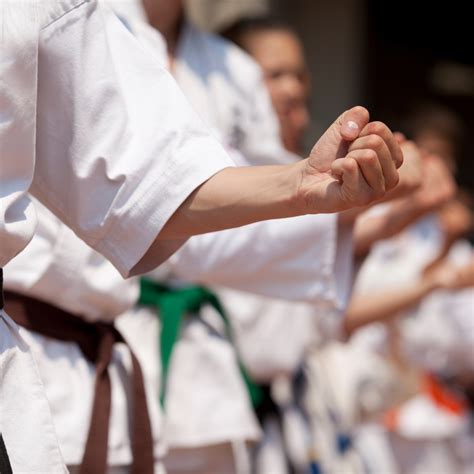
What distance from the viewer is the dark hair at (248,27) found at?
135 inches

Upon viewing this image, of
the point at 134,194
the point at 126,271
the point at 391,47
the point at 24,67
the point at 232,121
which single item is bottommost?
the point at 391,47

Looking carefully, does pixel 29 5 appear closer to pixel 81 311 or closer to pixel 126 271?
pixel 126 271

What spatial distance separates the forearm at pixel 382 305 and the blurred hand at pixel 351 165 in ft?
6.12

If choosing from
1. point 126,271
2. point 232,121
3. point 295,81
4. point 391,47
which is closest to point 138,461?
point 126,271

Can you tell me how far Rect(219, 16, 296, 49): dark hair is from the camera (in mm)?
3436

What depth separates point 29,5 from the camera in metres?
1.49

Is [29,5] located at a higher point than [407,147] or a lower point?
higher

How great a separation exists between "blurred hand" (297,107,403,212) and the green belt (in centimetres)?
110

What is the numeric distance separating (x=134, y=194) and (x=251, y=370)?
1.57 metres

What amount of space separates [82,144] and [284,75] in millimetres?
1812

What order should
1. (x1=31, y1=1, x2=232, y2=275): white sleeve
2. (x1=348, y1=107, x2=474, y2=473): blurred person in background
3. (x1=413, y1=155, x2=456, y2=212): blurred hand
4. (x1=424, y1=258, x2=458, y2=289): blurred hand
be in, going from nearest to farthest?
(x1=31, y1=1, x2=232, y2=275): white sleeve, (x1=413, y1=155, x2=456, y2=212): blurred hand, (x1=424, y1=258, x2=458, y2=289): blurred hand, (x1=348, y1=107, x2=474, y2=473): blurred person in background

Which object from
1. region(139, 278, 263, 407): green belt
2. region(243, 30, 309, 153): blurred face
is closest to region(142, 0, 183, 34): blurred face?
region(243, 30, 309, 153): blurred face

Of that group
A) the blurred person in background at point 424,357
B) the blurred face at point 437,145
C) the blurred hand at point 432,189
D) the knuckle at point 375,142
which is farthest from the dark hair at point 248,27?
the knuckle at point 375,142

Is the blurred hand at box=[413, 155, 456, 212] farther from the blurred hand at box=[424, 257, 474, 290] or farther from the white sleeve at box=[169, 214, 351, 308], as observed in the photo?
the blurred hand at box=[424, 257, 474, 290]
